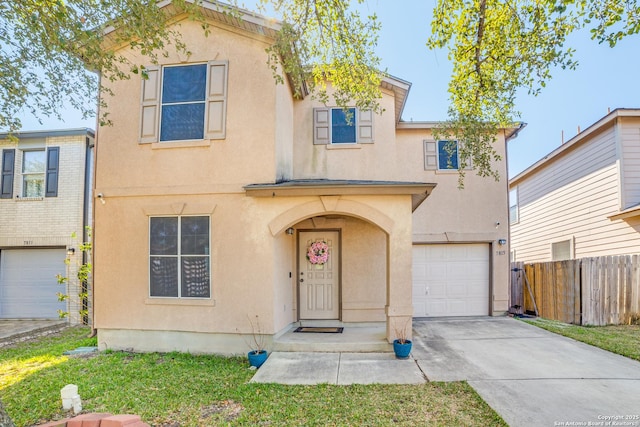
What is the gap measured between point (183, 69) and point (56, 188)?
7.09 metres

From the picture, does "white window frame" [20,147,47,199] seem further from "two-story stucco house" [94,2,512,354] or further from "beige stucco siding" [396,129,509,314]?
"beige stucco siding" [396,129,509,314]

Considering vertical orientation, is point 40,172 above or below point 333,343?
above

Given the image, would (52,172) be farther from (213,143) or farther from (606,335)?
(606,335)

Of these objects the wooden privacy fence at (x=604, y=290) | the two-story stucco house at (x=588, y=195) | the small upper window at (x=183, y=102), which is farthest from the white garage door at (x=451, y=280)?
the small upper window at (x=183, y=102)

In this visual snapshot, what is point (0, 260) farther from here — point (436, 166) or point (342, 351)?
point (436, 166)

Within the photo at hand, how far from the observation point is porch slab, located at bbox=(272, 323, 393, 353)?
6.69 m

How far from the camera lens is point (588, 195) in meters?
11.4

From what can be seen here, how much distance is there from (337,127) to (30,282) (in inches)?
454

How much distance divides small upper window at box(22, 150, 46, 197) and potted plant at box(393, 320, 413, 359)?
39.7 feet

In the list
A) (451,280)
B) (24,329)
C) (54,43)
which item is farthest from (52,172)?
(451,280)

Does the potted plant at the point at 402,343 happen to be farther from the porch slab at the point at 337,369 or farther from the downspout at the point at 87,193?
the downspout at the point at 87,193

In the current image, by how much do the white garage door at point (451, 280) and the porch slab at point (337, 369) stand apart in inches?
169

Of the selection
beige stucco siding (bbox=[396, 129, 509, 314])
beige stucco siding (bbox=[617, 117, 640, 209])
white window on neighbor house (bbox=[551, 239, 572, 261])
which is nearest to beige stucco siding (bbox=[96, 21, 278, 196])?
beige stucco siding (bbox=[396, 129, 509, 314])

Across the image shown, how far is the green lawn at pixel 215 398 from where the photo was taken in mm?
4230
